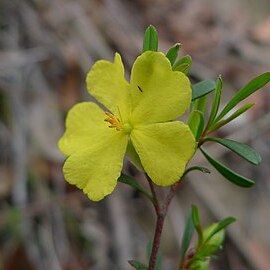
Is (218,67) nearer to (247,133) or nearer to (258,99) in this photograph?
(258,99)

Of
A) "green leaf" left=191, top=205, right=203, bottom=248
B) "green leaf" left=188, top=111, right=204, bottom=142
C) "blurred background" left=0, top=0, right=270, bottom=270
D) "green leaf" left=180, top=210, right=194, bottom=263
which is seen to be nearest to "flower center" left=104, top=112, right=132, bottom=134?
"green leaf" left=188, top=111, right=204, bottom=142

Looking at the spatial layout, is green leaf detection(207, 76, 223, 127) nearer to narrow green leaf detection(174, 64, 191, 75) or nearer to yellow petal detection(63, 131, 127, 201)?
narrow green leaf detection(174, 64, 191, 75)

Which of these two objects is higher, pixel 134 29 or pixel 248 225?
pixel 134 29

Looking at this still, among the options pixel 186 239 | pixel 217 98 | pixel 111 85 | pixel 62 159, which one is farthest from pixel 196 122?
pixel 62 159

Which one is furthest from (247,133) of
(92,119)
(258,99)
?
(92,119)

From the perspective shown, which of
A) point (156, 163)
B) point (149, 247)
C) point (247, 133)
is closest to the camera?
point (156, 163)

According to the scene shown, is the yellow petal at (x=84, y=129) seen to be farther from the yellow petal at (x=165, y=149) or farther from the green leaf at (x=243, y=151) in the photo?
the green leaf at (x=243, y=151)
